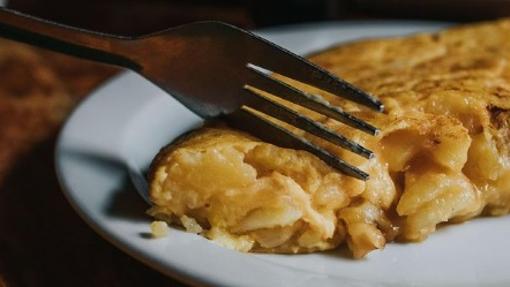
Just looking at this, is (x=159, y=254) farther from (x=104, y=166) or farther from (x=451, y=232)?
(x=451, y=232)

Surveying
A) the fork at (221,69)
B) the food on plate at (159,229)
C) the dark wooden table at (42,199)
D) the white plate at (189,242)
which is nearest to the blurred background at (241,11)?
the dark wooden table at (42,199)

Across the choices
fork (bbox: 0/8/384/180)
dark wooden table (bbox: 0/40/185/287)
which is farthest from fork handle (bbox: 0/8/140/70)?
dark wooden table (bbox: 0/40/185/287)

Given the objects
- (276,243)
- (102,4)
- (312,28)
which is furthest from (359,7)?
(276,243)

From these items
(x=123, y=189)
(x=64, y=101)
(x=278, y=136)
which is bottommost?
(x=64, y=101)

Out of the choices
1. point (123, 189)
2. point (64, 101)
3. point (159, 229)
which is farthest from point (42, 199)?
point (64, 101)

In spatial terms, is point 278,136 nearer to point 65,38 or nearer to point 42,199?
point 65,38

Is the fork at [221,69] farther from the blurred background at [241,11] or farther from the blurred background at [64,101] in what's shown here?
the blurred background at [241,11]

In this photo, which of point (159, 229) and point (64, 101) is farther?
point (64, 101)

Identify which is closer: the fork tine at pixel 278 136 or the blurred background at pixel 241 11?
the fork tine at pixel 278 136
